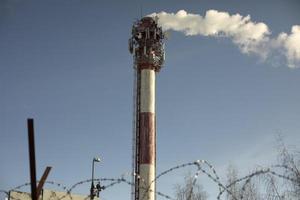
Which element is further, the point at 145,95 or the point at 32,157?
the point at 145,95

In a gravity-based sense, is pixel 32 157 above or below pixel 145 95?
below

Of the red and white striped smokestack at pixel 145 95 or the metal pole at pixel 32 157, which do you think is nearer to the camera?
the metal pole at pixel 32 157

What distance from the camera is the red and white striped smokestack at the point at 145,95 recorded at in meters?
45.8

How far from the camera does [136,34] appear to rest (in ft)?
168

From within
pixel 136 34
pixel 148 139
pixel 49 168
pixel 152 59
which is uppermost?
pixel 136 34

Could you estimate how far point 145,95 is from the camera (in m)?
48.2

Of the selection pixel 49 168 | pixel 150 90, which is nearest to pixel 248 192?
pixel 150 90

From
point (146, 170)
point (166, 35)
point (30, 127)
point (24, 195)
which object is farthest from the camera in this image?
point (166, 35)

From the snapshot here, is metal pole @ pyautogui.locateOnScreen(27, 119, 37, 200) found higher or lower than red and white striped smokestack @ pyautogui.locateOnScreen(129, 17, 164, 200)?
lower

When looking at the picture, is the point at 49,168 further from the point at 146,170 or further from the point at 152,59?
the point at 152,59

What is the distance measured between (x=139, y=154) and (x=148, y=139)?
167 centimetres

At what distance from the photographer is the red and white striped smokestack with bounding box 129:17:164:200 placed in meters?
45.8

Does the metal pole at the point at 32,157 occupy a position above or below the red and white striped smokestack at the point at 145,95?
below

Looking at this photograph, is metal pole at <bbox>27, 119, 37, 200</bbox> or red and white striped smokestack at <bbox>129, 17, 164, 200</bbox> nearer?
metal pole at <bbox>27, 119, 37, 200</bbox>
